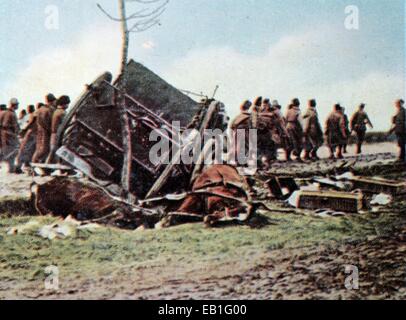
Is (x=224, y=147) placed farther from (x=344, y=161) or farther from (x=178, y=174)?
(x=344, y=161)

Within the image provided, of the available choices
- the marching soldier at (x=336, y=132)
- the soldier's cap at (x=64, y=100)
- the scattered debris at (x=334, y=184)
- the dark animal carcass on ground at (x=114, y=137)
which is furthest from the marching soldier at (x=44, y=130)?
the marching soldier at (x=336, y=132)

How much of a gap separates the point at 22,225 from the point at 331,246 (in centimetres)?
333

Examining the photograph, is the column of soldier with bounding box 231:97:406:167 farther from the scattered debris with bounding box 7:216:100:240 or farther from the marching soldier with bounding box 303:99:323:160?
the scattered debris with bounding box 7:216:100:240

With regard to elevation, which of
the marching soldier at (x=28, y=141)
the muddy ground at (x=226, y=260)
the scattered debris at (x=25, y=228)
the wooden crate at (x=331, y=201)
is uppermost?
the marching soldier at (x=28, y=141)

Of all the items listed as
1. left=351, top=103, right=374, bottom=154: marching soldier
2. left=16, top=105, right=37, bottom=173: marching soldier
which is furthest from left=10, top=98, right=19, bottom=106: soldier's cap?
left=351, top=103, right=374, bottom=154: marching soldier

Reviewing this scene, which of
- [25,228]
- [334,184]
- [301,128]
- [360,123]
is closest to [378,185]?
[334,184]

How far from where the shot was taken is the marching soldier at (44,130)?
652 centimetres

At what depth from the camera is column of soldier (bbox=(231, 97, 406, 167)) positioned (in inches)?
255

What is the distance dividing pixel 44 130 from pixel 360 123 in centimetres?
357

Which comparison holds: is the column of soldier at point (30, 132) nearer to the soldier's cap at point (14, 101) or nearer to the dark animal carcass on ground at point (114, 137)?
the soldier's cap at point (14, 101)

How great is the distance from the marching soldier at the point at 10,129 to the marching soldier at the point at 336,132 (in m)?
3.60

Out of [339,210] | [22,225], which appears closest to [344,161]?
[339,210]

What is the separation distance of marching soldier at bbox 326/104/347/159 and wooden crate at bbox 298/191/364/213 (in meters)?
0.65

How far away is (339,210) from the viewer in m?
6.17
